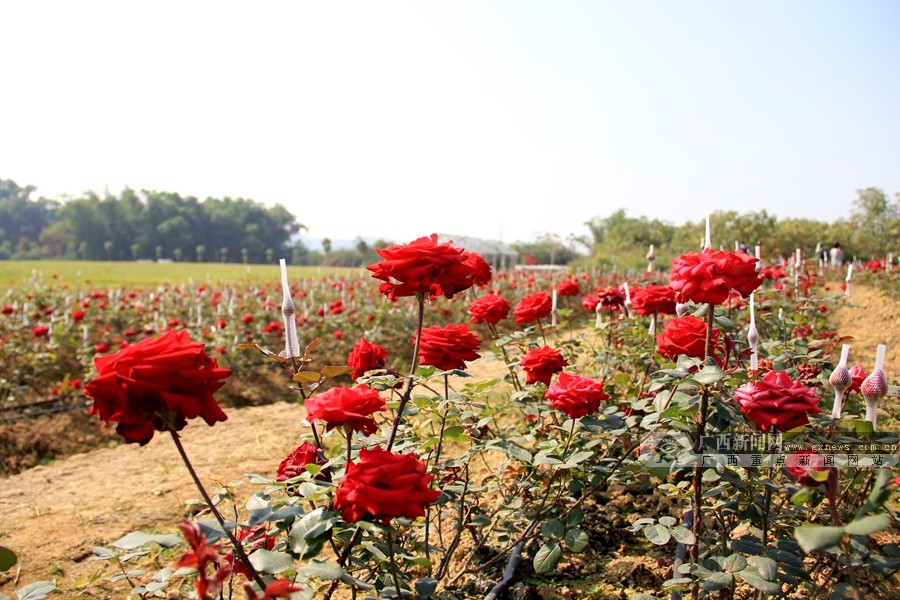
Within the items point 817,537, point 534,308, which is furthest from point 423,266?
point 534,308

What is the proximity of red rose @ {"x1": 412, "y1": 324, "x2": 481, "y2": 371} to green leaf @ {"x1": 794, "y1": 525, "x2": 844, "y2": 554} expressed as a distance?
0.93 m

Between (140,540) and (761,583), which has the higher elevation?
(140,540)

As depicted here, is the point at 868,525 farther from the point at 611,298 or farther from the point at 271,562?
the point at 611,298

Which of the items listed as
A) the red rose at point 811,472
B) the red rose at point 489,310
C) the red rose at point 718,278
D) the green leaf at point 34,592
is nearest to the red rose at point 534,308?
the red rose at point 489,310

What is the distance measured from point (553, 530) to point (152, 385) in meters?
1.25

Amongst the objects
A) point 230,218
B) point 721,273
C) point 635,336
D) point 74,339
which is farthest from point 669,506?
point 230,218

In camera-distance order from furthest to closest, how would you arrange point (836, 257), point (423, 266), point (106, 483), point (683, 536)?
point (836, 257) < point (106, 483) < point (683, 536) < point (423, 266)

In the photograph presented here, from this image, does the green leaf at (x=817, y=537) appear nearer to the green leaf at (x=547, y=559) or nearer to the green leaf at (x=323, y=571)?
the green leaf at (x=323, y=571)

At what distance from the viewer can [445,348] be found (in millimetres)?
1585

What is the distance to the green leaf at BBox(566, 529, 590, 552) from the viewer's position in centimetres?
165

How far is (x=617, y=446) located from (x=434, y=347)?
110 centimetres

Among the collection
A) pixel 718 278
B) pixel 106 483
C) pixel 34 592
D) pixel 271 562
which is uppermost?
pixel 718 278

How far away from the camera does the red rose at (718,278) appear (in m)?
1.33

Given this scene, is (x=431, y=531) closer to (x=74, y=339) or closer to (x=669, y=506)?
(x=669, y=506)
